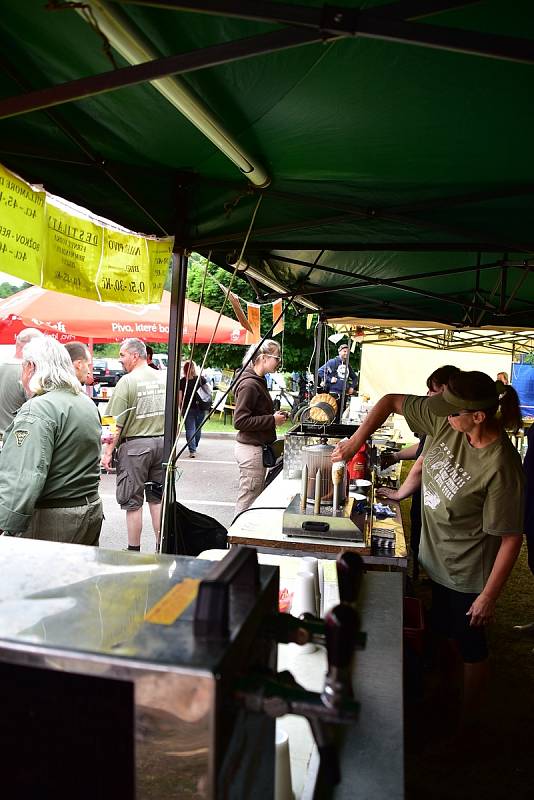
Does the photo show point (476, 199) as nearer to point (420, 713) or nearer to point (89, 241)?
point (89, 241)

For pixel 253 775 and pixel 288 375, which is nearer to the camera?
pixel 253 775

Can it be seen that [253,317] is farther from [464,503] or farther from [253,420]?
[464,503]

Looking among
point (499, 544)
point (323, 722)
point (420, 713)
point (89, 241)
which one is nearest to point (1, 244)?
point (89, 241)

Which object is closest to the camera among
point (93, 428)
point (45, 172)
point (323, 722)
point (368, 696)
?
point (323, 722)

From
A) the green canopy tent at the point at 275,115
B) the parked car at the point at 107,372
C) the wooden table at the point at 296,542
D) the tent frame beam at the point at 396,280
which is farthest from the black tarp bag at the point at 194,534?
the parked car at the point at 107,372

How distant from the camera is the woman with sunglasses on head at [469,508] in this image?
261 centimetres

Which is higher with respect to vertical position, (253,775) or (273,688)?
(273,688)

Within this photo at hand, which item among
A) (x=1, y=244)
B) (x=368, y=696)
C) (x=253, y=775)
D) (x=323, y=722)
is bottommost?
(x=368, y=696)

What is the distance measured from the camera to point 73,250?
2.99 meters

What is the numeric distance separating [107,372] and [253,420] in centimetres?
2083

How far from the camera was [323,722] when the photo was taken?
2.48ft

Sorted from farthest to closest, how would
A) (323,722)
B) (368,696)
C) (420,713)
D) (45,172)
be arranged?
1. (420,713)
2. (45,172)
3. (368,696)
4. (323,722)

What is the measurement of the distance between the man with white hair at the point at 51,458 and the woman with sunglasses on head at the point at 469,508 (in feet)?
4.41

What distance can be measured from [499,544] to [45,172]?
2.62 metres
